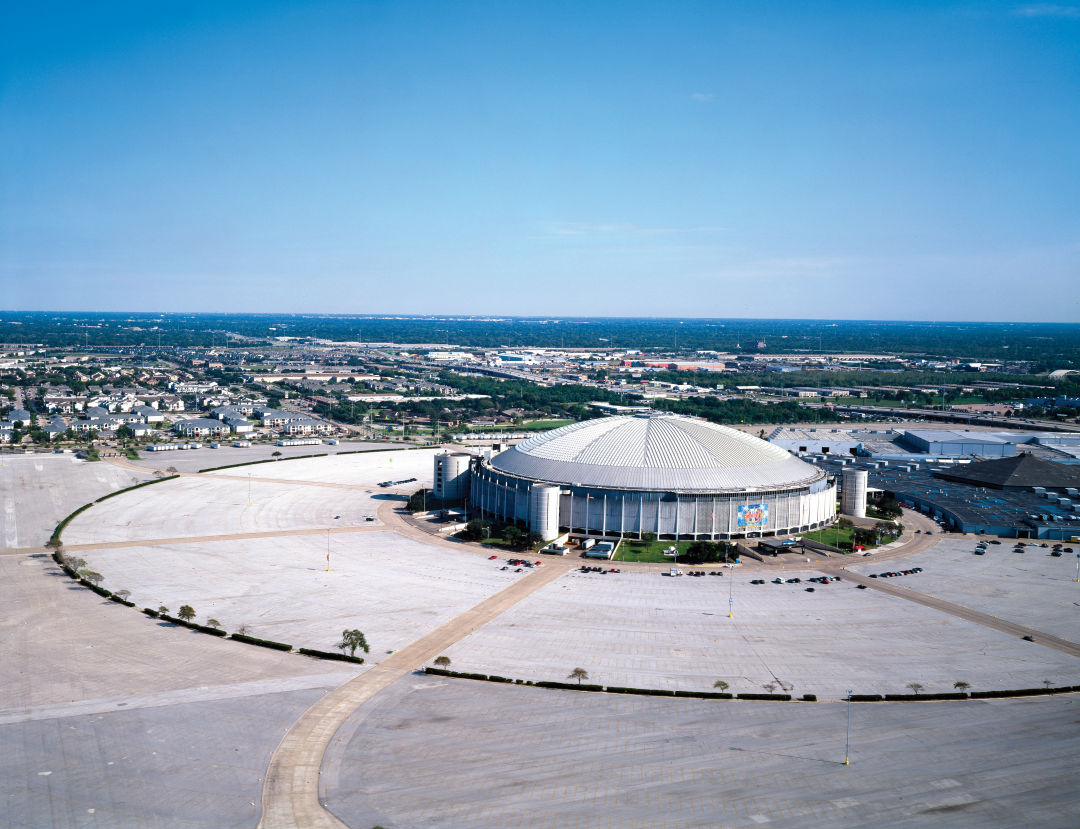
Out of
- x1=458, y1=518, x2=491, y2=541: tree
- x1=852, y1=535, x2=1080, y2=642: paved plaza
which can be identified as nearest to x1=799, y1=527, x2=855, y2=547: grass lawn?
x1=852, y1=535, x2=1080, y2=642: paved plaza

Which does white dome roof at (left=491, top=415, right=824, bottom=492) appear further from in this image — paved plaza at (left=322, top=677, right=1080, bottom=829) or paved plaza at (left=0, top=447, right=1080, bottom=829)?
paved plaza at (left=322, top=677, right=1080, bottom=829)

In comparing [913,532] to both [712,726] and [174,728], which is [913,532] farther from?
[174,728]

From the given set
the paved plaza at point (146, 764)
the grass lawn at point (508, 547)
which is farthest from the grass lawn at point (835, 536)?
the paved plaza at point (146, 764)

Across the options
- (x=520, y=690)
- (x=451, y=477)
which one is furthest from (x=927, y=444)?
(x=520, y=690)

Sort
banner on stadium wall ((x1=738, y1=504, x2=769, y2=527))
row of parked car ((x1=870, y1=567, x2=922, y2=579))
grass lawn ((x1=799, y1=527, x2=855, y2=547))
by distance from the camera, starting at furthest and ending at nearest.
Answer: grass lawn ((x1=799, y1=527, x2=855, y2=547)) < banner on stadium wall ((x1=738, y1=504, x2=769, y2=527)) < row of parked car ((x1=870, y1=567, x2=922, y2=579))

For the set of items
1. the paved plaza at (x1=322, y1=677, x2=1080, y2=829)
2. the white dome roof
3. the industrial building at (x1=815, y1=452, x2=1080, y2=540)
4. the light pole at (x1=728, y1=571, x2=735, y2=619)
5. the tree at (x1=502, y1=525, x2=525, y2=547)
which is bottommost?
the paved plaza at (x1=322, y1=677, x2=1080, y2=829)

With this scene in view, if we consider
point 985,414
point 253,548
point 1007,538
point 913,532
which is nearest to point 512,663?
point 253,548
